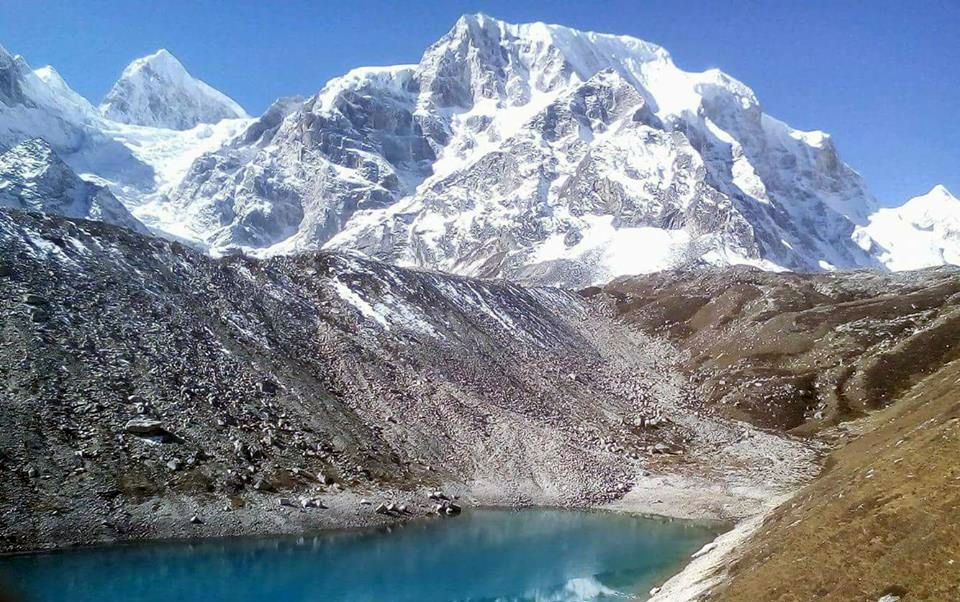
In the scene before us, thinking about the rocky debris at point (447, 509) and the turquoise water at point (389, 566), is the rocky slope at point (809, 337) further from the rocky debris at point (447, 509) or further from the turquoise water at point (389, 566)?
the rocky debris at point (447, 509)

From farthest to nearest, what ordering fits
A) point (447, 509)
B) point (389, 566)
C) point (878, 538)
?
point (447, 509) → point (389, 566) → point (878, 538)

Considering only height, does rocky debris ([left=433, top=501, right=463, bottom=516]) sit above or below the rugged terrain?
below

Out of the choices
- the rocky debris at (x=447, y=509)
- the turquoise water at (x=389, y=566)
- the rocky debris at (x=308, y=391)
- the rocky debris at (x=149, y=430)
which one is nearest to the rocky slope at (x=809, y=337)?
the rocky debris at (x=308, y=391)

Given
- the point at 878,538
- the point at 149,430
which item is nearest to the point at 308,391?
the point at 149,430

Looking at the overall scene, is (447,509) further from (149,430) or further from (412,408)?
(149,430)

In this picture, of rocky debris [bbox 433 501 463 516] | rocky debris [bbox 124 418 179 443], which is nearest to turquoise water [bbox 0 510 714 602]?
rocky debris [bbox 433 501 463 516]

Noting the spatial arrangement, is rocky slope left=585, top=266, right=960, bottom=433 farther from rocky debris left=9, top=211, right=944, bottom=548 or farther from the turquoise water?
the turquoise water

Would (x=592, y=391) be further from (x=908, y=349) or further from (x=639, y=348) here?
(x=908, y=349)

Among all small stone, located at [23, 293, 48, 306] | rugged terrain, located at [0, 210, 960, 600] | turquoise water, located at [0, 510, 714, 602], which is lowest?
turquoise water, located at [0, 510, 714, 602]
